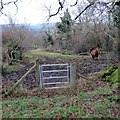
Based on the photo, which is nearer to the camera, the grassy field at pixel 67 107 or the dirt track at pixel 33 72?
the grassy field at pixel 67 107

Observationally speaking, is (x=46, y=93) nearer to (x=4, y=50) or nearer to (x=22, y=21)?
(x=4, y=50)

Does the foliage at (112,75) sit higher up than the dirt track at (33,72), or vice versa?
the foliage at (112,75)

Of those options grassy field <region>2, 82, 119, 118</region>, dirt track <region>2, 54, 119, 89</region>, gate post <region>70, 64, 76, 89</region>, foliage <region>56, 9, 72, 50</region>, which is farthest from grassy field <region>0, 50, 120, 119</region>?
foliage <region>56, 9, 72, 50</region>

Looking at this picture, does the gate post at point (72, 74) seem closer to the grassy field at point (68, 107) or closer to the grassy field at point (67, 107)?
the grassy field at point (67, 107)

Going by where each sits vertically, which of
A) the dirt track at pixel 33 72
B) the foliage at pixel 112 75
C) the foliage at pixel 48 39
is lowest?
the dirt track at pixel 33 72

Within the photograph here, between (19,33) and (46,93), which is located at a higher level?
(19,33)

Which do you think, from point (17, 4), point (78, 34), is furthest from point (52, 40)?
point (17, 4)

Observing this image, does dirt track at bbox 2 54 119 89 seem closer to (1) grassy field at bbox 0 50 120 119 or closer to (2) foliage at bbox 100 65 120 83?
(2) foliage at bbox 100 65 120 83

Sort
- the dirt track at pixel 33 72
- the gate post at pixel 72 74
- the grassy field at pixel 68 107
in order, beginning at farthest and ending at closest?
the dirt track at pixel 33 72 < the gate post at pixel 72 74 < the grassy field at pixel 68 107

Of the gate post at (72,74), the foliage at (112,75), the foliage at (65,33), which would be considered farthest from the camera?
the foliage at (65,33)

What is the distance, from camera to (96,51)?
16.5 metres

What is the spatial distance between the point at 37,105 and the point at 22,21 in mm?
12855

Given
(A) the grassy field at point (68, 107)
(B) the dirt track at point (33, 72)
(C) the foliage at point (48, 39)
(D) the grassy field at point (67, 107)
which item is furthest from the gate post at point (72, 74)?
(C) the foliage at point (48, 39)

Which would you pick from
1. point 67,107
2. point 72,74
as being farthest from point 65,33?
point 67,107
